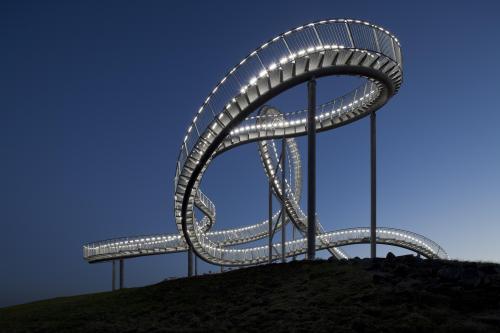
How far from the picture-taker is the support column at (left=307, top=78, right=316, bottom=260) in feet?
77.0

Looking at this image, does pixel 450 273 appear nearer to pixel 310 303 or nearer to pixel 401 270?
pixel 401 270

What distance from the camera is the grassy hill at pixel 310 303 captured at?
1308cm

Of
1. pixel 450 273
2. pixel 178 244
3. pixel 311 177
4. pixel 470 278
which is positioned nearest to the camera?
pixel 470 278

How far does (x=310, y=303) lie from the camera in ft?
49.6

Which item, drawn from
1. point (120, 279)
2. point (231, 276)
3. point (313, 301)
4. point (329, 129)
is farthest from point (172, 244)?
point (313, 301)

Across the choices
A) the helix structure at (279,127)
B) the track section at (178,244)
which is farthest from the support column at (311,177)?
the track section at (178,244)

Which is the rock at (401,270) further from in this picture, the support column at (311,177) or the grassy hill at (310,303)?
the support column at (311,177)

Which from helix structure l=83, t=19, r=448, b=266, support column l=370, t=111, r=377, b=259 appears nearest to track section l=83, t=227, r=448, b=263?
helix structure l=83, t=19, r=448, b=266

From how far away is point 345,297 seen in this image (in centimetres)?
1509

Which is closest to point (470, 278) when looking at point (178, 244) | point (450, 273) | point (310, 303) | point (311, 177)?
point (450, 273)

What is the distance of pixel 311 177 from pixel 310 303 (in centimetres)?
936

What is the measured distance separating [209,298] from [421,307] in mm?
7214

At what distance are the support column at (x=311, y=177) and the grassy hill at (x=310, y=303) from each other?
3023 millimetres

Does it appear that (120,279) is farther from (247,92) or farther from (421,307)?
(421,307)
